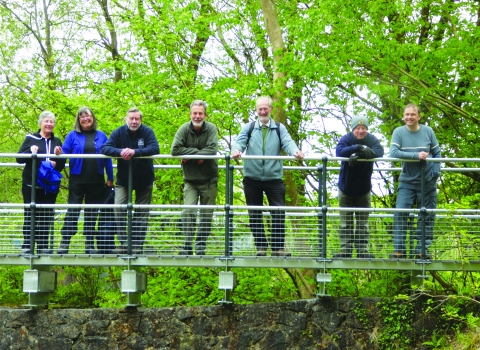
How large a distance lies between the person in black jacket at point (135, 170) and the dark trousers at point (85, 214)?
289 mm

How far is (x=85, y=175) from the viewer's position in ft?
31.1

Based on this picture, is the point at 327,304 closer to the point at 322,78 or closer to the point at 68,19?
the point at 322,78

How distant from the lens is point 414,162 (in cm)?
913

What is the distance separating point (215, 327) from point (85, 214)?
202 cm

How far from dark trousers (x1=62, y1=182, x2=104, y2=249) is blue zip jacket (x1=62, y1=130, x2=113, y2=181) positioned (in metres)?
0.18

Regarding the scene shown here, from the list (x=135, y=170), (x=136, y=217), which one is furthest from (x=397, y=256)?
(x=135, y=170)

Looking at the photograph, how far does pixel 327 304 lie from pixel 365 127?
83.3 inches

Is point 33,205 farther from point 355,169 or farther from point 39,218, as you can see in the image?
point 355,169

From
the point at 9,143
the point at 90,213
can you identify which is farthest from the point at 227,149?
the point at 9,143

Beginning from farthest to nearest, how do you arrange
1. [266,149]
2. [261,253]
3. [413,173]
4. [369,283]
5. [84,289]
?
[84,289] → [369,283] → [266,149] → [261,253] → [413,173]

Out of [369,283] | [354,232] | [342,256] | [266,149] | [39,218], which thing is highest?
[266,149]

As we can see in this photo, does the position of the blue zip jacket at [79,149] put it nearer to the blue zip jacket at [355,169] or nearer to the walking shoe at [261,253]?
the walking shoe at [261,253]

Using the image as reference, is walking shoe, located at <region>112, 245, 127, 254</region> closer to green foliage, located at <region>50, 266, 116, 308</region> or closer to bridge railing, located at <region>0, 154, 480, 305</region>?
bridge railing, located at <region>0, 154, 480, 305</region>

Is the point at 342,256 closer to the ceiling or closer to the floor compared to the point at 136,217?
closer to the floor
